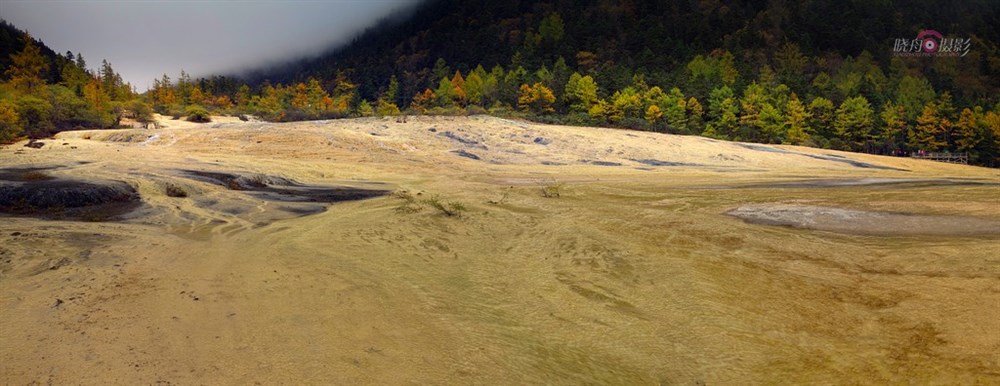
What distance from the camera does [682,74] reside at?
75.8 m

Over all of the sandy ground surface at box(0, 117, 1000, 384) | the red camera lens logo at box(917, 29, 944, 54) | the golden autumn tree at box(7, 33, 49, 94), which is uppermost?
the red camera lens logo at box(917, 29, 944, 54)

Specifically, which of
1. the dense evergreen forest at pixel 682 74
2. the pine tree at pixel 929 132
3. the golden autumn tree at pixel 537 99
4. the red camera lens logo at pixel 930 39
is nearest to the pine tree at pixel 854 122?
the dense evergreen forest at pixel 682 74

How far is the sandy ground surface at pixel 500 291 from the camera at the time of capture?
4.11 metres

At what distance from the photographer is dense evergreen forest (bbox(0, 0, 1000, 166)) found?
6050 centimetres

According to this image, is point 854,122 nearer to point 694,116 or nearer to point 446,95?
point 694,116

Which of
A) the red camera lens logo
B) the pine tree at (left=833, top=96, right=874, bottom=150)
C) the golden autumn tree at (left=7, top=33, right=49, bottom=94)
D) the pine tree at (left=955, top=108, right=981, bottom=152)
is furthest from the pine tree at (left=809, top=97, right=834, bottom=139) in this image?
the golden autumn tree at (left=7, top=33, right=49, bottom=94)

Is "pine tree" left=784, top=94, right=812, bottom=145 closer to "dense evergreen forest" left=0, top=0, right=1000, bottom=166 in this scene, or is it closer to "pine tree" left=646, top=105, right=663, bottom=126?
"dense evergreen forest" left=0, top=0, right=1000, bottom=166

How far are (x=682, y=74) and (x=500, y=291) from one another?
254 ft

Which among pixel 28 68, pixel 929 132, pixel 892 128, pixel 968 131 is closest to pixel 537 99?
pixel 892 128

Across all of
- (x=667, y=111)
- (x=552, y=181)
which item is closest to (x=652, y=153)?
(x=552, y=181)

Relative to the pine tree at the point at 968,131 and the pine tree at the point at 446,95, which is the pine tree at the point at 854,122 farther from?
the pine tree at the point at 446,95

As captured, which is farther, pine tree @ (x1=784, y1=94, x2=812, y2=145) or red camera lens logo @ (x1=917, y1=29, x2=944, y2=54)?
red camera lens logo @ (x1=917, y1=29, x2=944, y2=54)

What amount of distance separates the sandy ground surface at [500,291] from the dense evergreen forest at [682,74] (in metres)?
41.1

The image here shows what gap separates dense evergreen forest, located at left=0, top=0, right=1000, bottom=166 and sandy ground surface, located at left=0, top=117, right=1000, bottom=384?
41.1 meters
